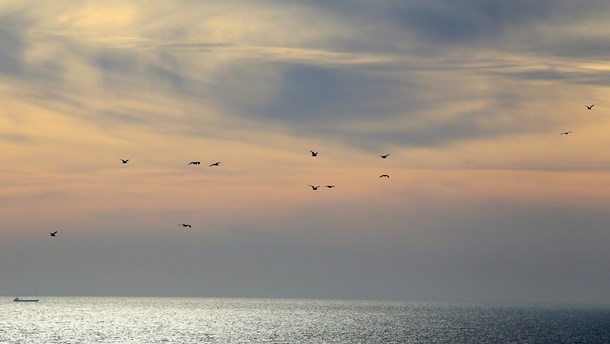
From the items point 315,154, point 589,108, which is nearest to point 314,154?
point 315,154

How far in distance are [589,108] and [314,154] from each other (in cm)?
4308

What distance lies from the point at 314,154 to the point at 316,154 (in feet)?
4.25

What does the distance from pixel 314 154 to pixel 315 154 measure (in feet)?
1.73

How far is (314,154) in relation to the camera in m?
130

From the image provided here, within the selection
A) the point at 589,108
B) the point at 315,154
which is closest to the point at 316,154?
the point at 315,154

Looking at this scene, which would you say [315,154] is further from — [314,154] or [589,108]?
[589,108]

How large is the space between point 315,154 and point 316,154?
2.52 ft

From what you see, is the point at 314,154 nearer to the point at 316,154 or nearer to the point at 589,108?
the point at 316,154

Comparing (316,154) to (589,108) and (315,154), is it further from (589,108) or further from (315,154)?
(589,108)

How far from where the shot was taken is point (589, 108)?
126188 millimetres
